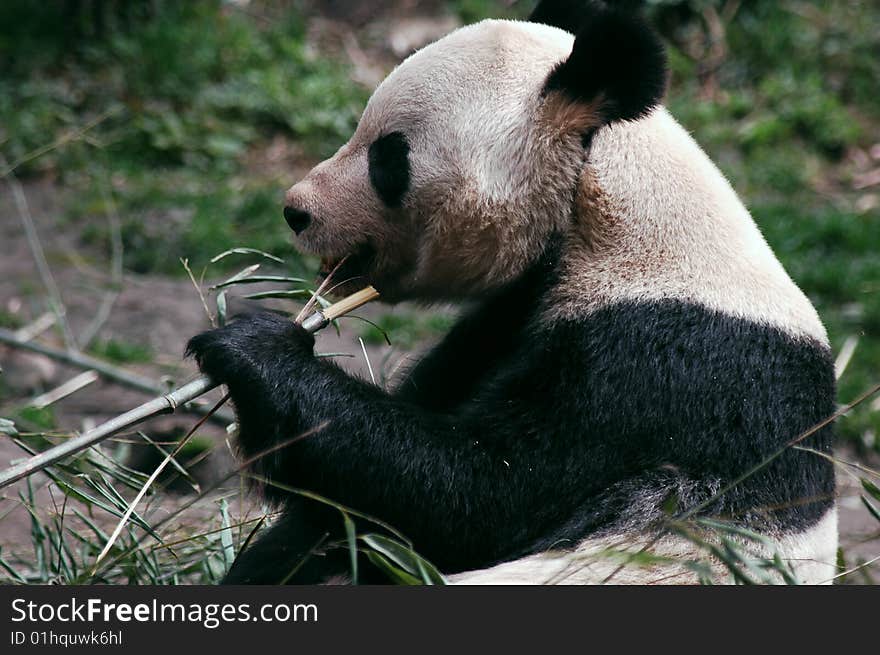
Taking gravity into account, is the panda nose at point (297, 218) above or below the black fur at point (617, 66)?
below

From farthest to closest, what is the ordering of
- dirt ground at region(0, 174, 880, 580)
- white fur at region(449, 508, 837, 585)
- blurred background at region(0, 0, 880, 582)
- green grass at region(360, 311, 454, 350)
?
green grass at region(360, 311, 454, 350) < blurred background at region(0, 0, 880, 582) < dirt ground at region(0, 174, 880, 580) < white fur at region(449, 508, 837, 585)

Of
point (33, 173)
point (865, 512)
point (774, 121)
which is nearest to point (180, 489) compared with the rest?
point (865, 512)

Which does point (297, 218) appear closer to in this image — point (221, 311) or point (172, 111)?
point (221, 311)

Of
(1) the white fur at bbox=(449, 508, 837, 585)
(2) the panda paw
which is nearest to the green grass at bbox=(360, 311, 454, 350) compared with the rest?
(2) the panda paw

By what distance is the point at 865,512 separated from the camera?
17.5ft

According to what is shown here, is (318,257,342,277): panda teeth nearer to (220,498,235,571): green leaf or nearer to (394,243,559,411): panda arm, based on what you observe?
(394,243,559,411): panda arm

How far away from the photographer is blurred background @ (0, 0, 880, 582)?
6.32 metres

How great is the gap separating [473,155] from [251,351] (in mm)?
858

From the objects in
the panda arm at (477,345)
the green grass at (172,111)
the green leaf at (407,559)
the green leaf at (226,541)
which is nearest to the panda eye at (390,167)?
the panda arm at (477,345)

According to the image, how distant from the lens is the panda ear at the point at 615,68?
3.03 meters

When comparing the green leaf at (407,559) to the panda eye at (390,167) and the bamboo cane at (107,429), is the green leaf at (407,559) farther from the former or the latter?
the panda eye at (390,167)

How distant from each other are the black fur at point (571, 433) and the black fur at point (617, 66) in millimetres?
578

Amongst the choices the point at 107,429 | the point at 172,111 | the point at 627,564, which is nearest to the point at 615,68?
the point at 627,564

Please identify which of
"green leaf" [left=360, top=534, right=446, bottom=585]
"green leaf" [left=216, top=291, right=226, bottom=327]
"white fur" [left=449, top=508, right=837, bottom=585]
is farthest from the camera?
"green leaf" [left=216, top=291, right=226, bottom=327]
